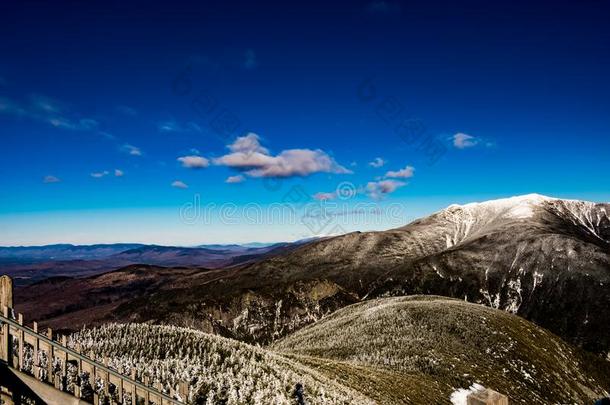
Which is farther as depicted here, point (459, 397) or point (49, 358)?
point (459, 397)

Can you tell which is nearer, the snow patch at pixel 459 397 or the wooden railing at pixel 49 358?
the wooden railing at pixel 49 358

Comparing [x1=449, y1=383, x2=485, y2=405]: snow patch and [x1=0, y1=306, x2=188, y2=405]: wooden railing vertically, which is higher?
[x1=0, y1=306, x2=188, y2=405]: wooden railing

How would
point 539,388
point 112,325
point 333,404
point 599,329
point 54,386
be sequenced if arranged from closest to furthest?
1. point 54,386
2. point 333,404
3. point 112,325
4. point 539,388
5. point 599,329

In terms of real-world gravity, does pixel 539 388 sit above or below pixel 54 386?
below

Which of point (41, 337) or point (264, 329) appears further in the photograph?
point (264, 329)

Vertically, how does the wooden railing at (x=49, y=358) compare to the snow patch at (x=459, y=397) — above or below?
above

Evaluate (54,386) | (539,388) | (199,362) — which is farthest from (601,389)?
(54,386)

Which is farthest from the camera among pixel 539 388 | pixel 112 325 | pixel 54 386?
pixel 539 388

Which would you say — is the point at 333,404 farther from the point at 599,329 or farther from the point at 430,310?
the point at 599,329

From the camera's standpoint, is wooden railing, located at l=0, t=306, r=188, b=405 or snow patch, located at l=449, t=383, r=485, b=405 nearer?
wooden railing, located at l=0, t=306, r=188, b=405

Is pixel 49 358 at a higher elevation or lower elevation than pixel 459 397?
higher

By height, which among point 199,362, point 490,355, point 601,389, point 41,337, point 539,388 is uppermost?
point 41,337
